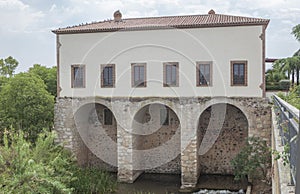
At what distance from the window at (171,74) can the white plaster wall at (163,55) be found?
19 cm

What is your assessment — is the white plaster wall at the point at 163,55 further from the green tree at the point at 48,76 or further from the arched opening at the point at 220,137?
the green tree at the point at 48,76

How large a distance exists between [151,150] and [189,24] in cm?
703

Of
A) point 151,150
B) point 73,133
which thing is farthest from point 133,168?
point 73,133

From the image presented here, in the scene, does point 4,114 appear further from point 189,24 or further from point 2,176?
point 189,24

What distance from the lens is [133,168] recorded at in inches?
684

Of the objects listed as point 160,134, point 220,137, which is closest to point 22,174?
point 160,134

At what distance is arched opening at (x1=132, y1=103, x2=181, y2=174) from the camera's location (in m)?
18.9

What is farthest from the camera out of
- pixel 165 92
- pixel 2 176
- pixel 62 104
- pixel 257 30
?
pixel 62 104

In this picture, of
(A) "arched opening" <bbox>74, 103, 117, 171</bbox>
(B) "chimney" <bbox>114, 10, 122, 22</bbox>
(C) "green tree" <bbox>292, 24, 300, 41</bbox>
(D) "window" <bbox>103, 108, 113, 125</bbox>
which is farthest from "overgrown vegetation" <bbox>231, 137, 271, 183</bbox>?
(B) "chimney" <bbox>114, 10, 122, 22</bbox>

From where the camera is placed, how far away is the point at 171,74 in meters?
16.9

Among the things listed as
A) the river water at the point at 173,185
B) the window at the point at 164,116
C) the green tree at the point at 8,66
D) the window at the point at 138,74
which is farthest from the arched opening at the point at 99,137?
the green tree at the point at 8,66

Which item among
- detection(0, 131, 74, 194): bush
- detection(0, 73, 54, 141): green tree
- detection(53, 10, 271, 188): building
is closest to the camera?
detection(0, 131, 74, 194): bush

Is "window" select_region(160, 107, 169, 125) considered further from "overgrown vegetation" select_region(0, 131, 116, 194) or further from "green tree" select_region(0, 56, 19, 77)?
"green tree" select_region(0, 56, 19, 77)

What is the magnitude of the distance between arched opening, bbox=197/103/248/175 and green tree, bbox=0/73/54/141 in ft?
26.7
